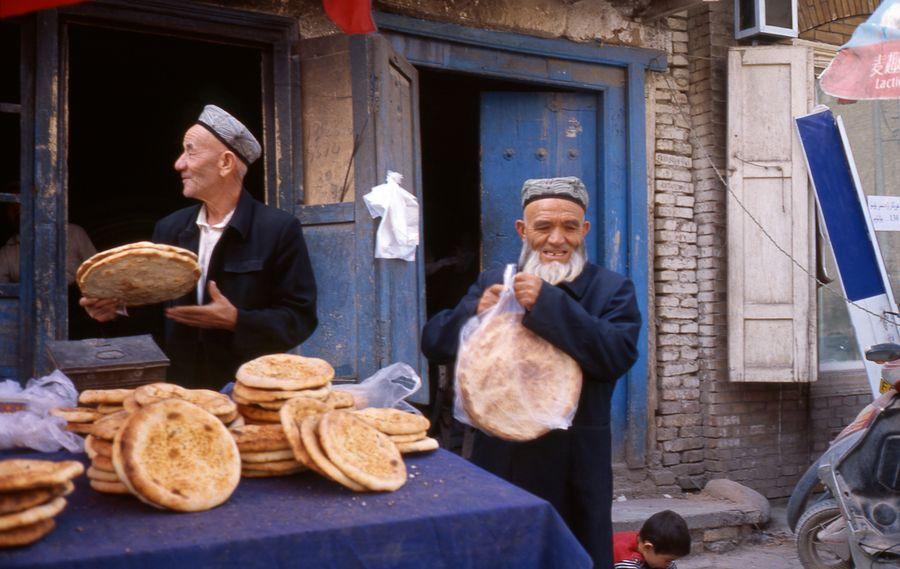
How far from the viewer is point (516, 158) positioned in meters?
6.20

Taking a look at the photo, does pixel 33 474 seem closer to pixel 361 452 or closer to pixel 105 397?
pixel 105 397

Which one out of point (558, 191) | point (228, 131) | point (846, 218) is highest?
point (228, 131)

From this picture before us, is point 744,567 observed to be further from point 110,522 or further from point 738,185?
point 110,522

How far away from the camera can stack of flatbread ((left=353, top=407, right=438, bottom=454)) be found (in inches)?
86.3

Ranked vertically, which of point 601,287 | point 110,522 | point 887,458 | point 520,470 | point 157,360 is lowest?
point 887,458

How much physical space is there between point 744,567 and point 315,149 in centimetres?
344

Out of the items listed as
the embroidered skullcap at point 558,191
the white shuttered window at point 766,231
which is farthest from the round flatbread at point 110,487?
the white shuttered window at point 766,231

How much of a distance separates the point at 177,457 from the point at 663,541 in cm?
241

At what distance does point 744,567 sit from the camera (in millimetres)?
5387

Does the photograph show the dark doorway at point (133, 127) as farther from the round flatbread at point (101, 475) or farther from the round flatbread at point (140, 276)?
the round flatbread at point (101, 475)

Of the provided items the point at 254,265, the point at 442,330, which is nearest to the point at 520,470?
the point at 442,330

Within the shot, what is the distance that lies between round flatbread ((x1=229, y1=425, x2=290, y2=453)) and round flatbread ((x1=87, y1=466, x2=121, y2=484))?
26 centimetres

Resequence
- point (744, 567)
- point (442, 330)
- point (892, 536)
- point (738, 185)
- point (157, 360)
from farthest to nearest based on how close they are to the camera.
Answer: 1. point (738, 185)
2. point (744, 567)
3. point (892, 536)
4. point (442, 330)
5. point (157, 360)

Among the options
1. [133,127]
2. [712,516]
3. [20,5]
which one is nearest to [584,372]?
[20,5]
